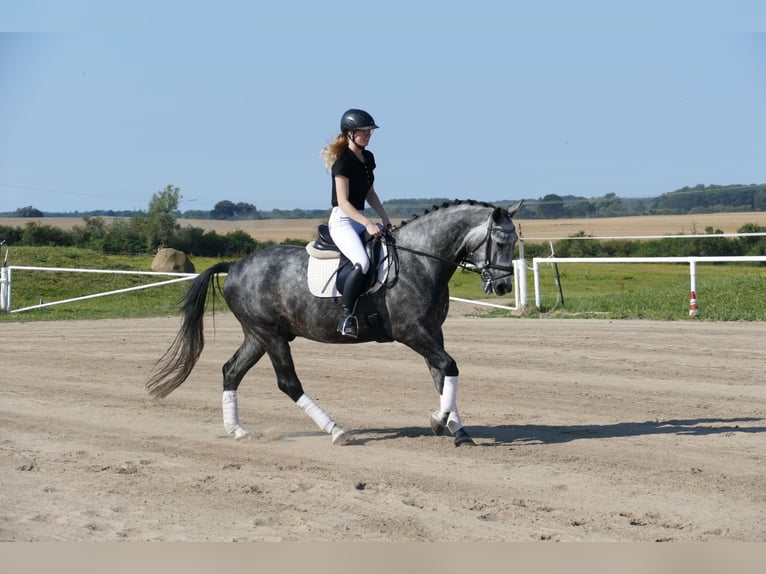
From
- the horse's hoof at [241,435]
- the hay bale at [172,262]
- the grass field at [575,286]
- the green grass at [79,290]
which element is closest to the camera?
the horse's hoof at [241,435]

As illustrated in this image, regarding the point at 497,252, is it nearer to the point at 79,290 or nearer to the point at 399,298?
the point at 399,298

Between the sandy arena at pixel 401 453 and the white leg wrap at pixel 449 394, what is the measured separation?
0.34 metres

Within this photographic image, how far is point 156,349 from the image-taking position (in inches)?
659

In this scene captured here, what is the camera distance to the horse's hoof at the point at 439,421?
866cm

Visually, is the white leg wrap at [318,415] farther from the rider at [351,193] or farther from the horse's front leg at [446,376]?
the horse's front leg at [446,376]

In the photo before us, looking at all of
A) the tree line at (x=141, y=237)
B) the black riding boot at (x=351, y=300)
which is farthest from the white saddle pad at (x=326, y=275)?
the tree line at (x=141, y=237)

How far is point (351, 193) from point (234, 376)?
2.04m

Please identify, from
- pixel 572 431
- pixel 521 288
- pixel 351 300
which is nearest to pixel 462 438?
pixel 572 431

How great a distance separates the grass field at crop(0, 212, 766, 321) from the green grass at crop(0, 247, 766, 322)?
2cm

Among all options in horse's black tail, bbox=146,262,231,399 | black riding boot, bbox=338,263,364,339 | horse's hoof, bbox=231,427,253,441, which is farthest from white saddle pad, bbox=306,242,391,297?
horse's hoof, bbox=231,427,253,441

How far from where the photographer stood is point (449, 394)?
8523 mm

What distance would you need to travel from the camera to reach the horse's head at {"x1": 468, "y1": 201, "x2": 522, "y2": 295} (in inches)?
339

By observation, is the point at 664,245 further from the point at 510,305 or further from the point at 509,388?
the point at 509,388

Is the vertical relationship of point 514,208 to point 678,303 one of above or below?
above
